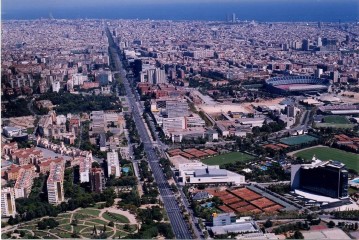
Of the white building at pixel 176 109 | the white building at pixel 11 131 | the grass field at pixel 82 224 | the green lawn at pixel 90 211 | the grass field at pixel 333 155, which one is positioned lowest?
the green lawn at pixel 90 211

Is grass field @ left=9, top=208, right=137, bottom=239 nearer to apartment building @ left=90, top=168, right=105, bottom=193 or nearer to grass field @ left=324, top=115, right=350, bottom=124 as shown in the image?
apartment building @ left=90, top=168, right=105, bottom=193

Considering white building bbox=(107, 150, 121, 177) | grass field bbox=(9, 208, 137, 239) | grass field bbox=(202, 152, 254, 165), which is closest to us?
grass field bbox=(9, 208, 137, 239)

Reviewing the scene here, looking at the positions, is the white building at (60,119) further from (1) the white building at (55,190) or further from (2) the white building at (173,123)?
(1) the white building at (55,190)

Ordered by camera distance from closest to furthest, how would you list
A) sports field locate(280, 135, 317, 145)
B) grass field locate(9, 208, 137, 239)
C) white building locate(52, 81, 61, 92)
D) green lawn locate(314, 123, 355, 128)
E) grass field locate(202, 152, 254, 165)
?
1. grass field locate(9, 208, 137, 239)
2. grass field locate(202, 152, 254, 165)
3. sports field locate(280, 135, 317, 145)
4. green lawn locate(314, 123, 355, 128)
5. white building locate(52, 81, 61, 92)

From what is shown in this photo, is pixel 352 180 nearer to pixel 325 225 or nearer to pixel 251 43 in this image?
pixel 325 225

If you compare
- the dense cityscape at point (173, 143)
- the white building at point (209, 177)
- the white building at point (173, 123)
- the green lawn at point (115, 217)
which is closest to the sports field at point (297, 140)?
the dense cityscape at point (173, 143)

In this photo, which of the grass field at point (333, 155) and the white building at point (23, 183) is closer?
the white building at point (23, 183)

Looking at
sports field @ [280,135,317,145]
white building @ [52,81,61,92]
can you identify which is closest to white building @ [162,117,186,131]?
sports field @ [280,135,317,145]
